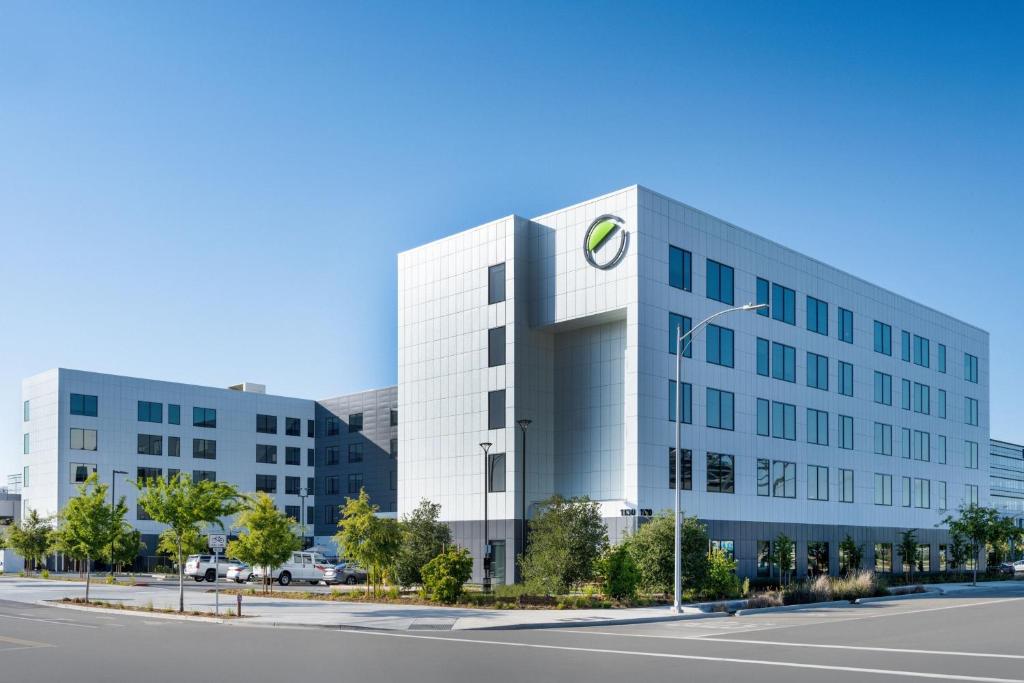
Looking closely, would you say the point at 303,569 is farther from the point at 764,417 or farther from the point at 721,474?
the point at 764,417

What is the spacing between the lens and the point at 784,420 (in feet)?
181

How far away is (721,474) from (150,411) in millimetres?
56707

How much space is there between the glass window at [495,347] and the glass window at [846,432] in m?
23.1

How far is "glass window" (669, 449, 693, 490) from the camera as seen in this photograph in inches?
1868

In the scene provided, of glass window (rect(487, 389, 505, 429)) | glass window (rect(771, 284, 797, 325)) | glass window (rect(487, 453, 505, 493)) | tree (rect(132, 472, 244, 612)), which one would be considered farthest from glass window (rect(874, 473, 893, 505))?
tree (rect(132, 472, 244, 612))

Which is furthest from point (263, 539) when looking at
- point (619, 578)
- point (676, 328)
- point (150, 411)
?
point (150, 411)

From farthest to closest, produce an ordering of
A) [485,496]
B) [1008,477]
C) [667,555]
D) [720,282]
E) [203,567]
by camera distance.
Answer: [1008,477]
[203,567]
[720,282]
[485,496]
[667,555]

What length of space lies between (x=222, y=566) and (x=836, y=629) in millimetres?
43830

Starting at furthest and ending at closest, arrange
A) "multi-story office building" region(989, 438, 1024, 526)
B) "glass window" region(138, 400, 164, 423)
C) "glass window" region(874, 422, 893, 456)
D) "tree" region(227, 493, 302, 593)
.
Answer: "multi-story office building" region(989, 438, 1024, 526) → "glass window" region(138, 400, 164, 423) → "glass window" region(874, 422, 893, 456) → "tree" region(227, 493, 302, 593)

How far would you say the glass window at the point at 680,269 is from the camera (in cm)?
4853

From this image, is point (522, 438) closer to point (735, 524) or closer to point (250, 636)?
point (735, 524)

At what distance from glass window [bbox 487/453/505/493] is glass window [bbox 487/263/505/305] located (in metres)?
8.08

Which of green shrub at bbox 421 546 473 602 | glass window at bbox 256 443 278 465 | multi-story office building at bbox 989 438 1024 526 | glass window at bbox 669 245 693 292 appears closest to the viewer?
green shrub at bbox 421 546 473 602

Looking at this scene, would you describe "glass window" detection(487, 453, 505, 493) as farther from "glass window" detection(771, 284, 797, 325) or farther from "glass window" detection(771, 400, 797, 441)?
"glass window" detection(771, 284, 797, 325)
